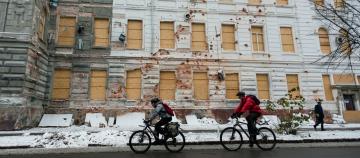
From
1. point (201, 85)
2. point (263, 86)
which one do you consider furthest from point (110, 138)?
point (263, 86)

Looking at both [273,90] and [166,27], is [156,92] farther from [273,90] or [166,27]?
[273,90]

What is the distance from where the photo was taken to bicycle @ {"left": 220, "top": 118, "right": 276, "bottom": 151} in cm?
1002

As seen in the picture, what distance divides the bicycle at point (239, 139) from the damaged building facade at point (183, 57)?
1048 centimetres

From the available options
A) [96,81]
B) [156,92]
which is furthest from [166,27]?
[96,81]

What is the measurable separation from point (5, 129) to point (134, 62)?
9.10m

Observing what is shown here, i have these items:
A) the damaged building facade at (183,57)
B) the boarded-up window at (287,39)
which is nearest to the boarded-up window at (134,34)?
the damaged building facade at (183,57)

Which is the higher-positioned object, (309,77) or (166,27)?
(166,27)

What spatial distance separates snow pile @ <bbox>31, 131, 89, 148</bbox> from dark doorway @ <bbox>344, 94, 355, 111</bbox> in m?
20.4

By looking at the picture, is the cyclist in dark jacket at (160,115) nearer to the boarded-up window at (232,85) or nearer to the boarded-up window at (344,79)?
the boarded-up window at (232,85)

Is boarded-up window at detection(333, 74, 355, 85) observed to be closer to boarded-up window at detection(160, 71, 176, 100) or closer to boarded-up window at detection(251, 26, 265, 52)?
boarded-up window at detection(251, 26, 265, 52)

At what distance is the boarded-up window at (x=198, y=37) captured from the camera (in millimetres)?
22172

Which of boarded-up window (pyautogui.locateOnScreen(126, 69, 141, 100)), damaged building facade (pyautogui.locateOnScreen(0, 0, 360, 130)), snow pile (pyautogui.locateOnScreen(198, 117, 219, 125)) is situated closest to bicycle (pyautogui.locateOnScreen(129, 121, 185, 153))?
snow pile (pyautogui.locateOnScreen(198, 117, 219, 125))

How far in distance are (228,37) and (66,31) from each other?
12197 mm

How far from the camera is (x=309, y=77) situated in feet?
75.5
